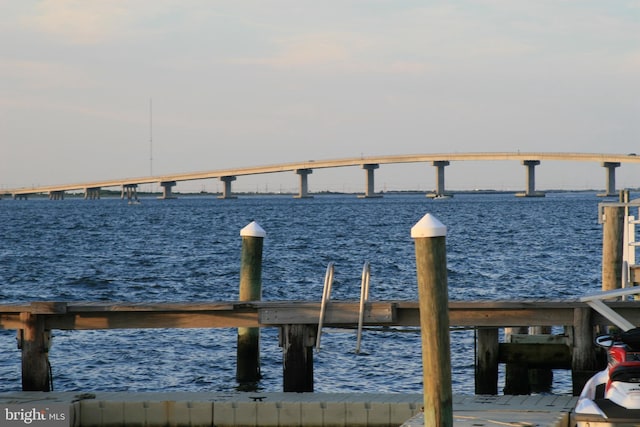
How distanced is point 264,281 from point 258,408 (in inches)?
934

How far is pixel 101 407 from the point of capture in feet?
36.1

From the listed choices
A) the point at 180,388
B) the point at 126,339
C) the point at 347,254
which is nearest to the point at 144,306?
the point at 180,388

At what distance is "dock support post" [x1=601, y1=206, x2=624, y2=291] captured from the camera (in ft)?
54.6

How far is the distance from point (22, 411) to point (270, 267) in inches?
1159

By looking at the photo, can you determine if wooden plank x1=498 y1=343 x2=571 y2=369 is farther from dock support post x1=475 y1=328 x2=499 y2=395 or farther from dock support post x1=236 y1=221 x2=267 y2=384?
dock support post x1=236 y1=221 x2=267 y2=384

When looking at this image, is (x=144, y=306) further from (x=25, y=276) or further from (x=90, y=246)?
(x=90, y=246)

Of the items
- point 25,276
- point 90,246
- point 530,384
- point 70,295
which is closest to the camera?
point 530,384

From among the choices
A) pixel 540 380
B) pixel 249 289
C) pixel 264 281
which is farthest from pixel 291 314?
pixel 264 281

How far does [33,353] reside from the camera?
12383mm

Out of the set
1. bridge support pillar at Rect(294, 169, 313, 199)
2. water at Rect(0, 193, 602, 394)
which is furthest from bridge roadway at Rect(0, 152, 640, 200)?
water at Rect(0, 193, 602, 394)

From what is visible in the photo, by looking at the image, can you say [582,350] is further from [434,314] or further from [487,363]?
[434,314]

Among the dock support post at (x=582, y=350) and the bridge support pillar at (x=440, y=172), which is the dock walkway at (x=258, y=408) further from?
the bridge support pillar at (x=440, y=172)

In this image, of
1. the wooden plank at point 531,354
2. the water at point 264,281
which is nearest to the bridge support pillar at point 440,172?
the water at point 264,281

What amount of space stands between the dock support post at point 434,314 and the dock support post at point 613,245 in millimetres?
8539
